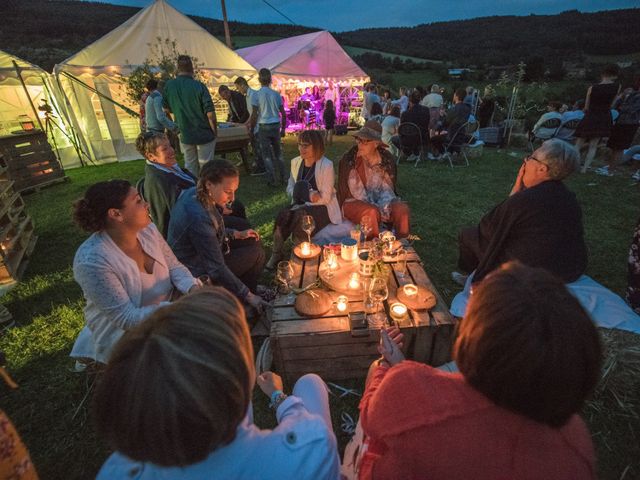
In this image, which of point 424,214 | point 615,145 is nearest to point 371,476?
point 424,214

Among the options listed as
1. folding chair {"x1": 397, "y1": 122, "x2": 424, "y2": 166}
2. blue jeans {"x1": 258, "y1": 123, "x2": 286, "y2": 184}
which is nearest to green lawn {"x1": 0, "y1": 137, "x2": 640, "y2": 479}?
blue jeans {"x1": 258, "y1": 123, "x2": 286, "y2": 184}

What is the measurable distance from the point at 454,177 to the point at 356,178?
443cm

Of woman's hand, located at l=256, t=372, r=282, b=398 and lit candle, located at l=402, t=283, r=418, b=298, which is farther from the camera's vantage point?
lit candle, located at l=402, t=283, r=418, b=298

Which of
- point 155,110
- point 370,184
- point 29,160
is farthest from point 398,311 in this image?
point 29,160

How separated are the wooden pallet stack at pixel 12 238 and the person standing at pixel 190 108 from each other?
277 centimetres

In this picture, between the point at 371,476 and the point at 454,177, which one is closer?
the point at 371,476

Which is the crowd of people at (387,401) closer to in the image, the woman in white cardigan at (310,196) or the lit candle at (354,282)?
the lit candle at (354,282)

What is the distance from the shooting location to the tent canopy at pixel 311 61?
1262 cm

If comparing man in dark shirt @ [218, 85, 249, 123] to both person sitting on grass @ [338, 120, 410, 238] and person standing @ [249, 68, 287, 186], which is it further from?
person sitting on grass @ [338, 120, 410, 238]

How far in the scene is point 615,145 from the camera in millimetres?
7625

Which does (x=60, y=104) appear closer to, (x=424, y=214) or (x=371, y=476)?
(x=424, y=214)

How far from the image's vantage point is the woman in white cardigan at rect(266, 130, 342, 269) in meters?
3.92

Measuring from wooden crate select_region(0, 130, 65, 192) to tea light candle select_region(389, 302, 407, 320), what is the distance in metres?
8.63

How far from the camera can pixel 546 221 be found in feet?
8.02
